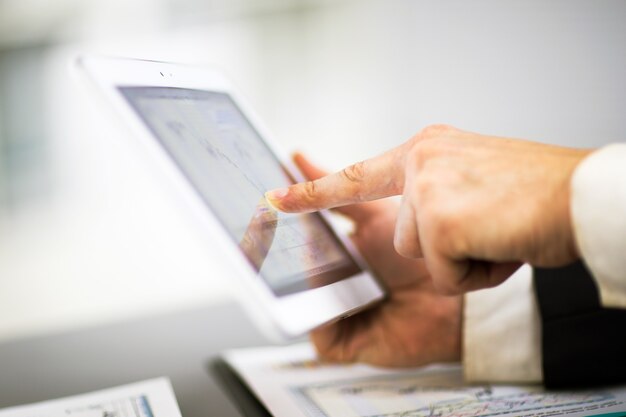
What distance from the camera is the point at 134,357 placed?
0.90m

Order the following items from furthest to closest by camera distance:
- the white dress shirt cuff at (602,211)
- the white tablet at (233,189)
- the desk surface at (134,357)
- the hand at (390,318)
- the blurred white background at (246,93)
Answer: the blurred white background at (246,93), the hand at (390,318), the desk surface at (134,357), the white tablet at (233,189), the white dress shirt cuff at (602,211)

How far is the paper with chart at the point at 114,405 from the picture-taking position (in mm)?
685

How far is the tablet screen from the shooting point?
0.67 metres

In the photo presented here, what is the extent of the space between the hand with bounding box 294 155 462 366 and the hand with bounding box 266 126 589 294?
0.26 metres

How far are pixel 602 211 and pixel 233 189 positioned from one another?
0.35 m

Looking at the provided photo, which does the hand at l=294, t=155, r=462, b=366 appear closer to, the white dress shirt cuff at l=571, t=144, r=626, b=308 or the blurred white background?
the white dress shirt cuff at l=571, t=144, r=626, b=308

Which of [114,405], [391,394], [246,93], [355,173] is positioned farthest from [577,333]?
[246,93]

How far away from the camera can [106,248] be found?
380 centimetres

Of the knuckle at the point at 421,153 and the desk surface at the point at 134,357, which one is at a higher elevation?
the knuckle at the point at 421,153

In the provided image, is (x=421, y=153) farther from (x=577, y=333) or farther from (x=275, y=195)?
(x=577, y=333)

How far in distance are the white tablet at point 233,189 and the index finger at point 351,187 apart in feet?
0.11

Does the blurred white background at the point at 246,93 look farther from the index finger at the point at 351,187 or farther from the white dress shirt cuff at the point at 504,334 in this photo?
the index finger at the point at 351,187

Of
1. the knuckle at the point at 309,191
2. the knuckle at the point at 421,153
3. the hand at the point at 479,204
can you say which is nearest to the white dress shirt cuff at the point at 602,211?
the hand at the point at 479,204

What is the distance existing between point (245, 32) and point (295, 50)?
39cm
